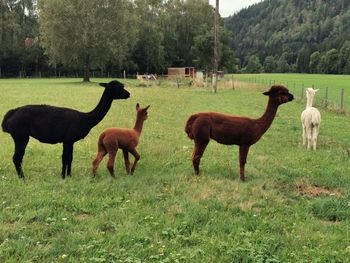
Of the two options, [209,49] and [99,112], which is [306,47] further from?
[99,112]

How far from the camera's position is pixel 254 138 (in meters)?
8.17

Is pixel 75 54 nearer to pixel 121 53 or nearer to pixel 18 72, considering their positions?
pixel 121 53

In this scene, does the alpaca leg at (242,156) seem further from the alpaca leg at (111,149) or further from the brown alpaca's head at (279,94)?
the alpaca leg at (111,149)

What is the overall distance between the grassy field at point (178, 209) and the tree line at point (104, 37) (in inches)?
1602

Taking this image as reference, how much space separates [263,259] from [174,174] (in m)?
3.98

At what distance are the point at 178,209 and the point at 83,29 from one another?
45.5m

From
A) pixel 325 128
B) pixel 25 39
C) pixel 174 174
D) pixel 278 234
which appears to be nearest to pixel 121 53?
pixel 25 39

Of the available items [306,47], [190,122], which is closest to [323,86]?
[190,122]

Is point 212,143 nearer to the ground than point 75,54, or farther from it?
nearer to the ground

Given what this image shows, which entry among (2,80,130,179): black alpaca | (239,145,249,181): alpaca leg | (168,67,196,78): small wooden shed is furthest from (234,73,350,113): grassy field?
(2,80,130,179): black alpaca

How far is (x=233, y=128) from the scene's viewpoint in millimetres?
8094

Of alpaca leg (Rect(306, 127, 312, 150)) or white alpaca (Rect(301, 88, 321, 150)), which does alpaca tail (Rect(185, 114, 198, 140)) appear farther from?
alpaca leg (Rect(306, 127, 312, 150))

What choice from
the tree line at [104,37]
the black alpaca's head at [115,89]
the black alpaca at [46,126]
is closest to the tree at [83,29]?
the tree line at [104,37]

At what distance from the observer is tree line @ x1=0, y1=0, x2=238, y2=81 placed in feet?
160
